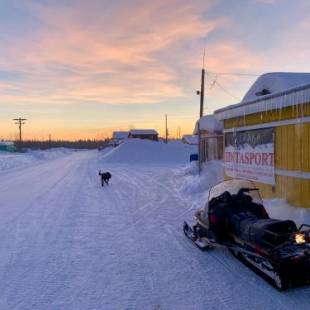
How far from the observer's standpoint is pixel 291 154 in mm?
8398

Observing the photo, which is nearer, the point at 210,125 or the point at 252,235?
the point at 252,235

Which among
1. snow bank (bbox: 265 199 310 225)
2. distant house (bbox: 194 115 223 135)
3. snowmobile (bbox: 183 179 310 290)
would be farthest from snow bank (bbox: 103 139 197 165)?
snowmobile (bbox: 183 179 310 290)

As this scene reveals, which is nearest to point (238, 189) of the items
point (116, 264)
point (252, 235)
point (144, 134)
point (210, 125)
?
point (252, 235)

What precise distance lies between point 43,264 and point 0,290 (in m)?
1.00

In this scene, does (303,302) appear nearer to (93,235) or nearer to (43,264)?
(43,264)

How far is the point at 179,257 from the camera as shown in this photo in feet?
19.3

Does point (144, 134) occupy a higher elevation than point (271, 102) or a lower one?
higher

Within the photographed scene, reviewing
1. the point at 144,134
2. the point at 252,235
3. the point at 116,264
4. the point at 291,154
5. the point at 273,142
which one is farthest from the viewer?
the point at 144,134

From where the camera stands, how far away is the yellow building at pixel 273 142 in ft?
25.8

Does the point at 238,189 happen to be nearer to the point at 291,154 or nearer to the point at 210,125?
the point at 291,154

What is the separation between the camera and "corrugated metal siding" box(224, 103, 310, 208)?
7828 millimetres

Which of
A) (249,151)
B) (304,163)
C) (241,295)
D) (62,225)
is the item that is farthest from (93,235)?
(249,151)

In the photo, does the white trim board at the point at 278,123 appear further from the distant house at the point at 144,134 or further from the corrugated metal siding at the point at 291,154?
the distant house at the point at 144,134

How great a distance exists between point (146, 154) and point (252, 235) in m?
30.8
